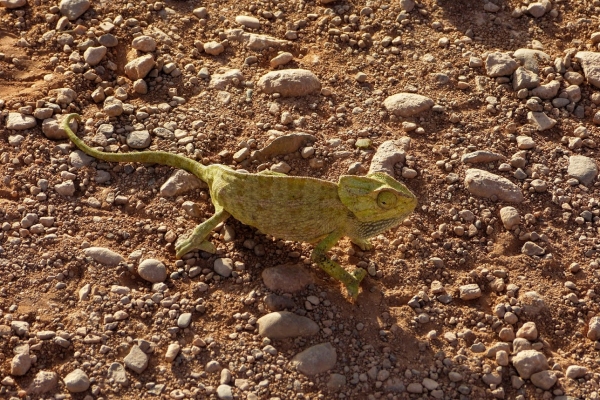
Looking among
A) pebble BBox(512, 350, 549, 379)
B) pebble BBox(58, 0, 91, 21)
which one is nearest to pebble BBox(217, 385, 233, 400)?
pebble BBox(512, 350, 549, 379)

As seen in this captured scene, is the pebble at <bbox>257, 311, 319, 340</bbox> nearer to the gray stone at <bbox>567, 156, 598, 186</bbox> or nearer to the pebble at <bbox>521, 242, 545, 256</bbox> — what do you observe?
the pebble at <bbox>521, 242, 545, 256</bbox>

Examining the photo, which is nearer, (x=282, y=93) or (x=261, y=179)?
(x=261, y=179)

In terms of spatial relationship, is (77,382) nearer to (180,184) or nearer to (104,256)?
(104,256)

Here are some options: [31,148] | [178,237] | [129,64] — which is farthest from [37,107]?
[178,237]

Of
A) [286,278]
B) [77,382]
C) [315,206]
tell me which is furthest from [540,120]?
[77,382]

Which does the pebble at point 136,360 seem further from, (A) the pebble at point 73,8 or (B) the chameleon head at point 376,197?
(A) the pebble at point 73,8

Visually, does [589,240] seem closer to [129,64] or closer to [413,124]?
[413,124]
